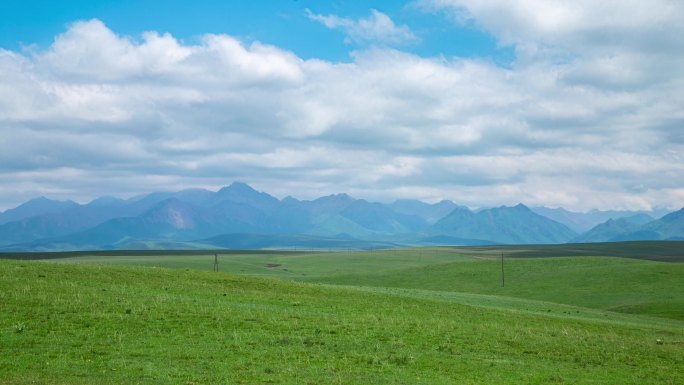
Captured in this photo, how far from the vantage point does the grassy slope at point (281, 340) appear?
25984 millimetres

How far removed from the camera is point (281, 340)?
108ft

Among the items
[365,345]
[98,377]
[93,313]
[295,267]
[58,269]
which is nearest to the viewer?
[98,377]

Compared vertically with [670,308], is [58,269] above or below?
above

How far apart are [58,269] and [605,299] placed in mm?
69463

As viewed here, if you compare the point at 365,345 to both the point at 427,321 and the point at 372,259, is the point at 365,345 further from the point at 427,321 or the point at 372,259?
the point at 372,259

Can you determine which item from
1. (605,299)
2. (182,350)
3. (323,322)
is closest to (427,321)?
(323,322)

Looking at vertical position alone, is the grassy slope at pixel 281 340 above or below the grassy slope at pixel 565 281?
above

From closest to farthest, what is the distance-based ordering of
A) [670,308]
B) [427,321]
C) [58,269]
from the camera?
[427,321], [58,269], [670,308]

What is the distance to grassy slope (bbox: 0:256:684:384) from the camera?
2598 cm

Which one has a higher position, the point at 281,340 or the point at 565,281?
the point at 281,340

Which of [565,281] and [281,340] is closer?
[281,340]

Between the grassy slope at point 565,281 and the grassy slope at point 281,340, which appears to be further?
the grassy slope at point 565,281

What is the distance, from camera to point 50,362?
2591 centimetres

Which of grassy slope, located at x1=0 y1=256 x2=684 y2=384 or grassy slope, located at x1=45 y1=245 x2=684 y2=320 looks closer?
grassy slope, located at x1=0 y1=256 x2=684 y2=384
